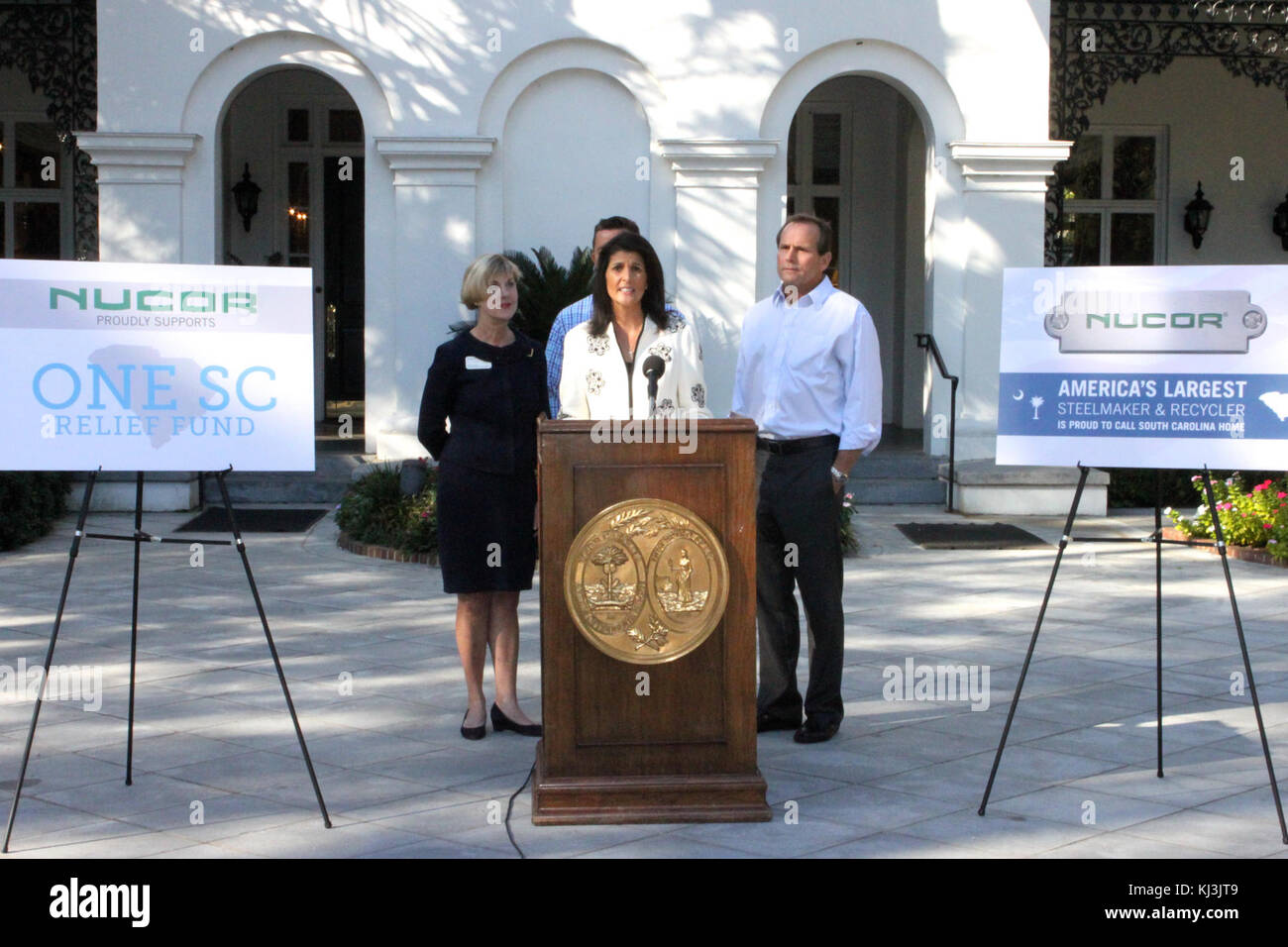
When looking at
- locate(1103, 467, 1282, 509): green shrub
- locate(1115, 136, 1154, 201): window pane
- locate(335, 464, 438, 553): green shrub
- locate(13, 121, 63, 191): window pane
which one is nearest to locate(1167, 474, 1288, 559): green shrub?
locate(1103, 467, 1282, 509): green shrub

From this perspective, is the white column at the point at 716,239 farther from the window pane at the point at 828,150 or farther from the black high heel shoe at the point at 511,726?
the black high heel shoe at the point at 511,726

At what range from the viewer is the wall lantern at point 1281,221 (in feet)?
58.3

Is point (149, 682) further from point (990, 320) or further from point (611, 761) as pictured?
point (990, 320)

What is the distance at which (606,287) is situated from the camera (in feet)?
18.7

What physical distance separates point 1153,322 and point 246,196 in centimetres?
1271

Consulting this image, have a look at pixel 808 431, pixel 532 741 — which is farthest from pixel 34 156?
pixel 808 431

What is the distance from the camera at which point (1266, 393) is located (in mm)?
5457

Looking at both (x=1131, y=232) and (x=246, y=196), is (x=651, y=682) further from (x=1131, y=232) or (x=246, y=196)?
(x=1131, y=232)

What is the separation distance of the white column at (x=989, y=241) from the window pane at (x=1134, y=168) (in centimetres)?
490

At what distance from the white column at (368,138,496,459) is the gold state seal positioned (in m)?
8.41

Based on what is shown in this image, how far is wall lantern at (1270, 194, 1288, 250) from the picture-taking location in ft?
58.3

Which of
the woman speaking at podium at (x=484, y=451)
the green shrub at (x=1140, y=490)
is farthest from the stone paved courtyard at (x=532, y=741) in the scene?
the green shrub at (x=1140, y=490)

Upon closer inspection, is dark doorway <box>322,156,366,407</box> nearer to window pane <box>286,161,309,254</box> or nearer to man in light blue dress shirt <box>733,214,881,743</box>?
window pane <box>286,161,309,254</box>

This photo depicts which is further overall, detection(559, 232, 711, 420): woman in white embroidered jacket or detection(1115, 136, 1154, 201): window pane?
detection(1115, 136, 1154, 201): window pane
